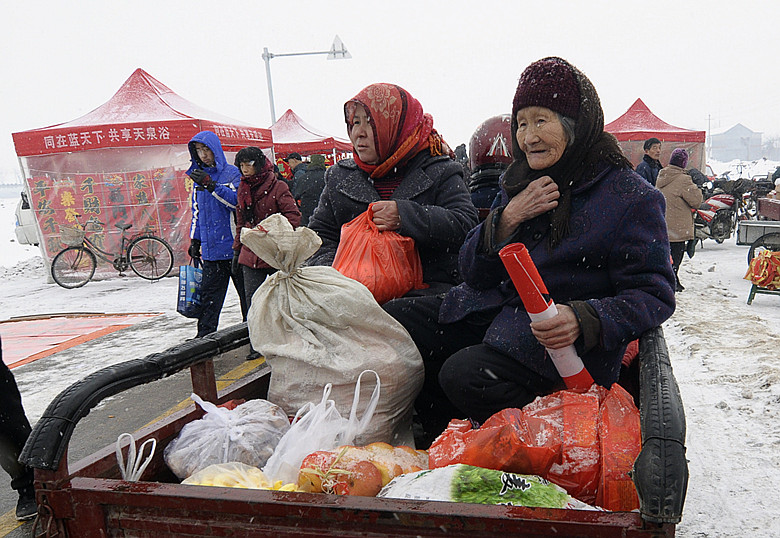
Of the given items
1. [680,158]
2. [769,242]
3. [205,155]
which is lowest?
[769,242]

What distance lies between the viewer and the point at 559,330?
5.33ft

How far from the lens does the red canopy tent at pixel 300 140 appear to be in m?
18.5

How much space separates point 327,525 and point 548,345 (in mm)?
846

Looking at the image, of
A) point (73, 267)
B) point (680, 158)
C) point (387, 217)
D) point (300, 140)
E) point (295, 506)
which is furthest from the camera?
point (300, 140)

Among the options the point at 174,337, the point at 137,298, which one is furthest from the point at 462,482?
the point at 137,298

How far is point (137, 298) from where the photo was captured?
9031mm

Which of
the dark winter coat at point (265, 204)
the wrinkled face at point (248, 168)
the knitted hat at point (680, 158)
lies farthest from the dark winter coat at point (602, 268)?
the knitted hat at point (680, 158)

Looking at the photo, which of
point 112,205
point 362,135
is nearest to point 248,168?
point 362,135

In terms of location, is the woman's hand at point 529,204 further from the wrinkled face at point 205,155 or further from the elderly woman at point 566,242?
the wrinkled face at point 205,155

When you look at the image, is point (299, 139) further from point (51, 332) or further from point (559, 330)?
point (559, 330)

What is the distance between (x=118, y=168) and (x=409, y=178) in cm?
1011

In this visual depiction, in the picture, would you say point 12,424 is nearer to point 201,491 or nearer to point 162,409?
point 162,409

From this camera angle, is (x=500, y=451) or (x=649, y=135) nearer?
(x=500, y=451)

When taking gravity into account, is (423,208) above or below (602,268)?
above
